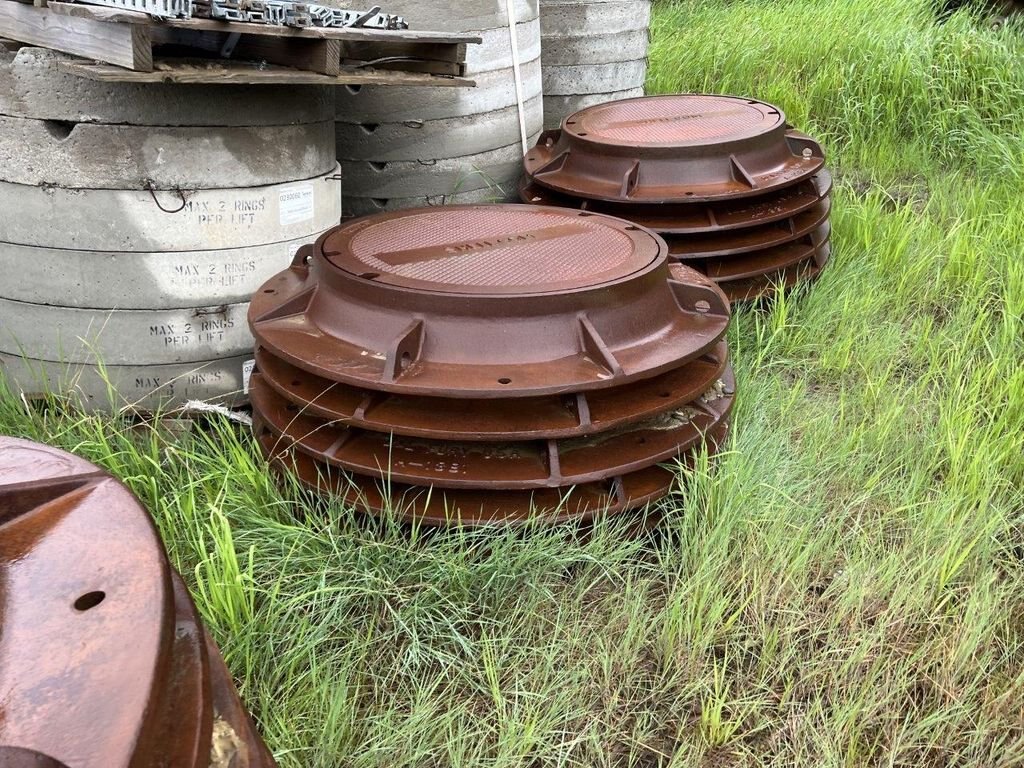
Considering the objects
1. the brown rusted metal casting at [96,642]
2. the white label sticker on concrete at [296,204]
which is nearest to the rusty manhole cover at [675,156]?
the white label sticker on concrete at [296,204]

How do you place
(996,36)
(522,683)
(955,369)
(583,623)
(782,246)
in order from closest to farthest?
(522,683) → (583,623) → (955,369) → (782,246) → (996,36)

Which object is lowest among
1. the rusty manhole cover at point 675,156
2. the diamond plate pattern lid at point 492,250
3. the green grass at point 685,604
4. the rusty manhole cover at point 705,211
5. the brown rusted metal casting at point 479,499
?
the green grass at point 685,604

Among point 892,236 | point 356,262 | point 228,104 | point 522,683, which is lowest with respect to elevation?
point 522,683

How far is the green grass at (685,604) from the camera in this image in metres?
1.78

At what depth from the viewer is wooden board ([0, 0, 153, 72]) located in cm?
202

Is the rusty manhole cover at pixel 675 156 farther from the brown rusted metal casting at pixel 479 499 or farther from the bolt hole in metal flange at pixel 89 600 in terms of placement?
the bolt hole in metal flange at pixel 89 600

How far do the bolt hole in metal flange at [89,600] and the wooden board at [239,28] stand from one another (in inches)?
59.1

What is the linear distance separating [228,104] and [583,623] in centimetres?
168

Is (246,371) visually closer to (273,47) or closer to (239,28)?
(273,47)

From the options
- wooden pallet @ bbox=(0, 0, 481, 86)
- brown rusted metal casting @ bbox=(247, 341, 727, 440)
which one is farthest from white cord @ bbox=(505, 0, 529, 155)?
brown rusted metal casting @ bbox=(247, 341, 727, 440)

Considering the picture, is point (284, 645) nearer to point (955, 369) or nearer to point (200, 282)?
point (200, 282)

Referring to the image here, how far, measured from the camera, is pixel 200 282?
2682 millimetres

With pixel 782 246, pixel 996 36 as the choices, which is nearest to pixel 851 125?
pixel 996 36

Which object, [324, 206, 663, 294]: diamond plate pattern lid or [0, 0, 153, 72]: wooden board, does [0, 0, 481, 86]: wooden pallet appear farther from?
[324, 206, 663, 294]: diamond plate pattern lid
